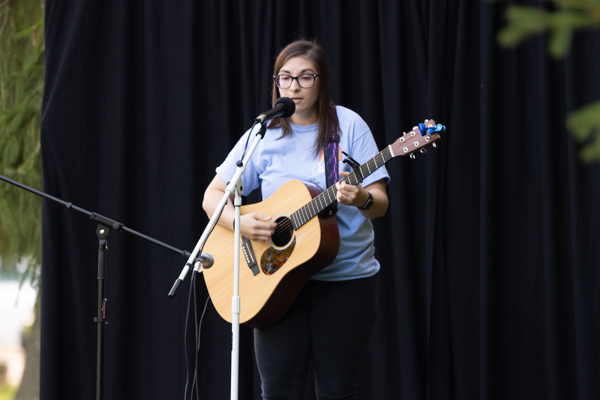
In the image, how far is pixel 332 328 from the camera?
188cm

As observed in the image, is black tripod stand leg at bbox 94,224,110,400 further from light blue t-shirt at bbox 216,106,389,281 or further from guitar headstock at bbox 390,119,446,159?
guitar headstock at bbox 390,119,446,159

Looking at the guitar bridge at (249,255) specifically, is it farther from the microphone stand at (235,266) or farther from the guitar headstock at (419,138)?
the guitar headstock at (419,138)

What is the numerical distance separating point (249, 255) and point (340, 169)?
0.45 metres

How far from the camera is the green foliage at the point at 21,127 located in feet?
11.3

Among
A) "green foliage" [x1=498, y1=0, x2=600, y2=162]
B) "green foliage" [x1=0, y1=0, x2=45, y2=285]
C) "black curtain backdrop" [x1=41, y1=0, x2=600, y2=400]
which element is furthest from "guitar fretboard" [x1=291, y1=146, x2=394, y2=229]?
"green foliage" [x1=0, y1=0, x2=45, y2=285]

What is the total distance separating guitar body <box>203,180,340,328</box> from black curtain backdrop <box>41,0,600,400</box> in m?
0.93

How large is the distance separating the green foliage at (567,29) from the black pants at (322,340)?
1.50 meters

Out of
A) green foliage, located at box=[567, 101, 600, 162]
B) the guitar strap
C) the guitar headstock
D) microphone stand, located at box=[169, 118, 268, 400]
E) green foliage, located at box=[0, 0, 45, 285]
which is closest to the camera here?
green foliage, located at box=[567, 101, 600, 162]

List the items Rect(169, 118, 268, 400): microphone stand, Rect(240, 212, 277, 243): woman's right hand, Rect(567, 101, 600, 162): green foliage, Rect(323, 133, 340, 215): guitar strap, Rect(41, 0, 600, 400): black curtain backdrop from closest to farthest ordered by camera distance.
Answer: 1. Rect(567, 101, 600, 162): green foliage
2. Rect(169, 118, 268, 400): microphone stand
3. Rect(323, 133, 340, 215): guitar strap
4. Rect(240, 212, 277, 243): woman's right hand
5. Rect(41, 0, 600, 400): black curtain backdrop

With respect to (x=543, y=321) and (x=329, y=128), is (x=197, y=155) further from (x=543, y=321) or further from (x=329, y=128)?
(x=543, y=321)

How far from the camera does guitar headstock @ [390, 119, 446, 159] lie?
6.00 ft

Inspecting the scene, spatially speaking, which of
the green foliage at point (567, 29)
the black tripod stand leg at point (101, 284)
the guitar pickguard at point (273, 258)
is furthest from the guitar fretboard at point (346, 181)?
the green foliage at point (567, 29)

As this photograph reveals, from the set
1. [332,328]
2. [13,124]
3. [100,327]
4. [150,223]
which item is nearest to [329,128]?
[332,328]

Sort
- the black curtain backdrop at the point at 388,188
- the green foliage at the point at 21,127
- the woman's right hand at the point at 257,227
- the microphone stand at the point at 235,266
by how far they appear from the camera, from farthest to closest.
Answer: the green foliage at the point at 21,127
the black curtain backdrop at the point at 388,188
the woman's right hand at the point at 257,227
the microphone stand at the point at 235,266
